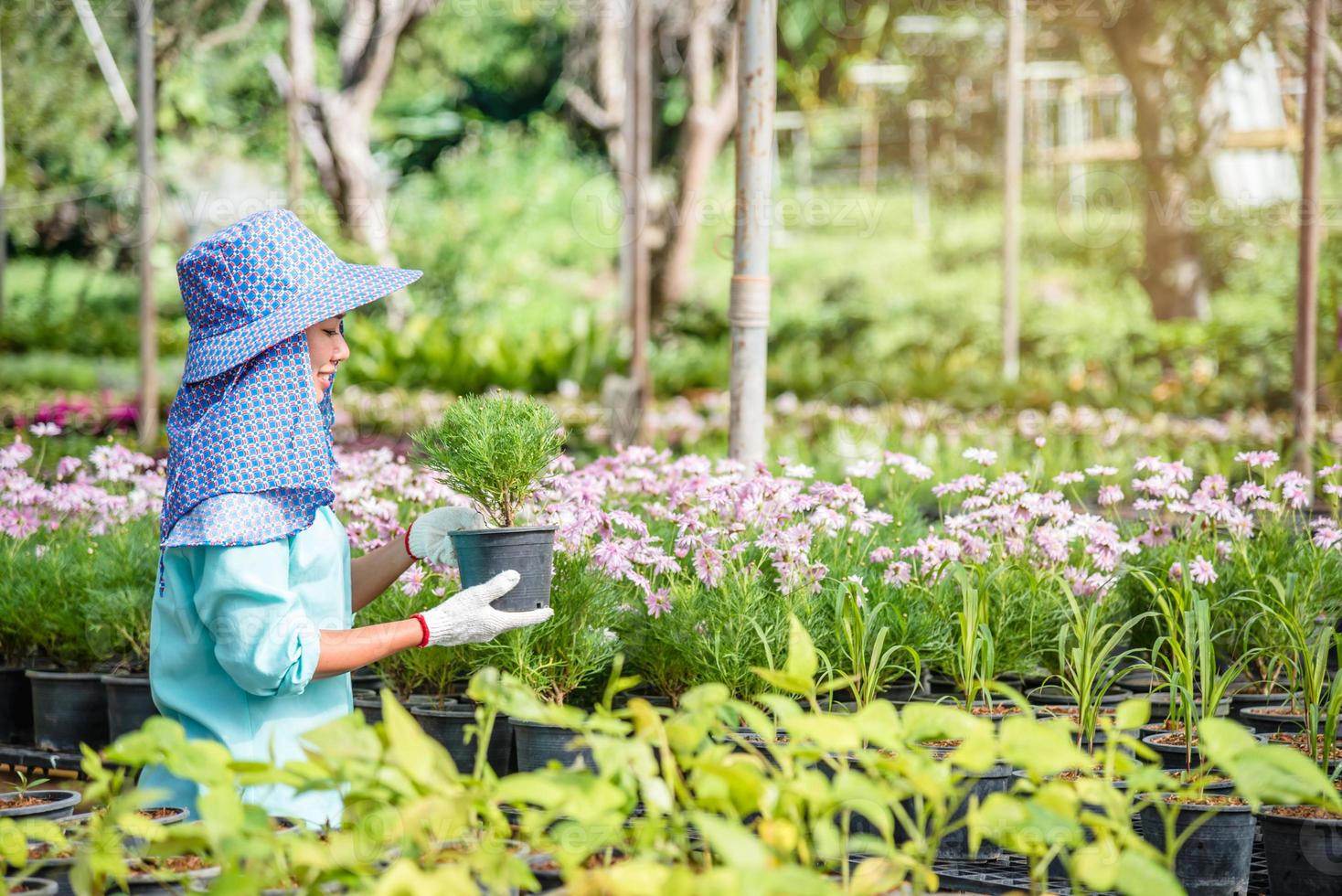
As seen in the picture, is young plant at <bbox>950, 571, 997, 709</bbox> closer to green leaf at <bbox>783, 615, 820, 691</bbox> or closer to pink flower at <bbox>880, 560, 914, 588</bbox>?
pink flower at <bbox>880, 560, 914, 588</bbox>

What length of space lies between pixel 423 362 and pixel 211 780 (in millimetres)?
11477

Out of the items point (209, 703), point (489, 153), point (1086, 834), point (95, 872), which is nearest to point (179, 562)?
point (209, 703)

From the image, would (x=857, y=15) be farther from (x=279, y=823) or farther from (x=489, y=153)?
(x=279, y=823)

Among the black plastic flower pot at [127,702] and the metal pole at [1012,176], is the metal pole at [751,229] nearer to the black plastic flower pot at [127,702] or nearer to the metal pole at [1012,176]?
the black plastic flower pot at [127,702]

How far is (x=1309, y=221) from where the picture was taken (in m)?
6.38

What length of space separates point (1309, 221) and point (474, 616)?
5092 millimetres

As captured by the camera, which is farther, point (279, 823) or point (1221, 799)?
point (1221, 799)

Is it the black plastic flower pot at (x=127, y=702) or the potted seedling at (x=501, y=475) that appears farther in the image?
the black plastic flower pot at (x=127, y=702)

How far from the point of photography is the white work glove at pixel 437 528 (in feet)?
8.96

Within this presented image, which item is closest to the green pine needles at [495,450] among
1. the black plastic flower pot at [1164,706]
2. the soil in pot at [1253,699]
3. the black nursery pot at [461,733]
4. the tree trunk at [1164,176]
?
the black nursery pot at [461,733]

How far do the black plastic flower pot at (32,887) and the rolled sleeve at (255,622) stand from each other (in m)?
0.42

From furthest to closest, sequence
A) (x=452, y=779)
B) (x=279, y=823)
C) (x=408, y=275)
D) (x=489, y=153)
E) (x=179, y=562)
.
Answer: (x=489, y=153) → (x=408, y=275) → (x=179, y=562) → (x=279, y=823) → (x=452, y=779)

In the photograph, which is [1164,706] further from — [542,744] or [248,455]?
[248,455]

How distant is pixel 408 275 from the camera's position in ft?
8.69
